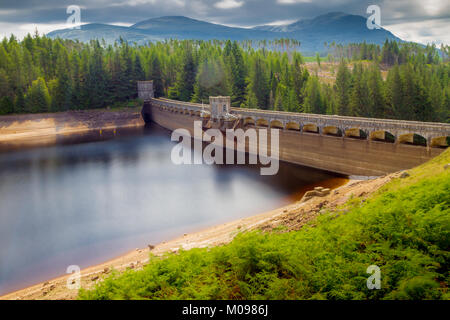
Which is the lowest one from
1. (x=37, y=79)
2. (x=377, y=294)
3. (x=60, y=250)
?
(x=60, y=250)

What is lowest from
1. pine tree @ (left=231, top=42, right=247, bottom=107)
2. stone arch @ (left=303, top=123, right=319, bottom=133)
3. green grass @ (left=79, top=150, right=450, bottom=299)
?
green grass @ (left=79, top=150, right=450, bottom=299)

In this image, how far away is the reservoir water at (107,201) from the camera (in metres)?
25.9

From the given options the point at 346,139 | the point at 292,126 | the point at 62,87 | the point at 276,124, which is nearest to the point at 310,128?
the point at 292,126

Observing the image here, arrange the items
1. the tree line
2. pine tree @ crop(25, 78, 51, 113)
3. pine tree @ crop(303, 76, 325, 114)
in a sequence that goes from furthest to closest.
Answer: pine tree @ crop(25, 78, 51, 113) → pine tree @ crop(303, 76, 325, 114) → the tree line

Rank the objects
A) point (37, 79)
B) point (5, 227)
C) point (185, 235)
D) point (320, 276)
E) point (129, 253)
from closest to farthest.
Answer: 1. point (320, 276)
2. point (129, 253)
3. point (185, 235)
4. point (5, 227)
5. point (37, 79)

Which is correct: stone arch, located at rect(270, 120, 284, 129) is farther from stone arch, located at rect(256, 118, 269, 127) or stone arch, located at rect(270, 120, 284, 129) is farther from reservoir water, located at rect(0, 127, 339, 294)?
reservoir water, located at rect(0, 127, 339, 294)

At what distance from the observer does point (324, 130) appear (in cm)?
4391

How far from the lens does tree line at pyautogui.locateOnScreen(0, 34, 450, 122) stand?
173 ft

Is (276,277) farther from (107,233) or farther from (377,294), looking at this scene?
(107,233)

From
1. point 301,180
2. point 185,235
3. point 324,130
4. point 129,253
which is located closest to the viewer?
point 129,253

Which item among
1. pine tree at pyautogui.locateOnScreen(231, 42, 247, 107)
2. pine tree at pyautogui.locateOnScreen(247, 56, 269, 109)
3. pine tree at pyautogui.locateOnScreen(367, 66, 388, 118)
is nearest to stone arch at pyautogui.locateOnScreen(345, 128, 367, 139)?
pine tree at pyautogui.locateOnScreen(367, 66, 388, 118)

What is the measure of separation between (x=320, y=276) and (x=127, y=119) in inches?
3207

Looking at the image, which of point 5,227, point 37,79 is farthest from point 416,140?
point 37,79

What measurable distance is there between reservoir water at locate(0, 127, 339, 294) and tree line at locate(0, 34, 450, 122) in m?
18.2
